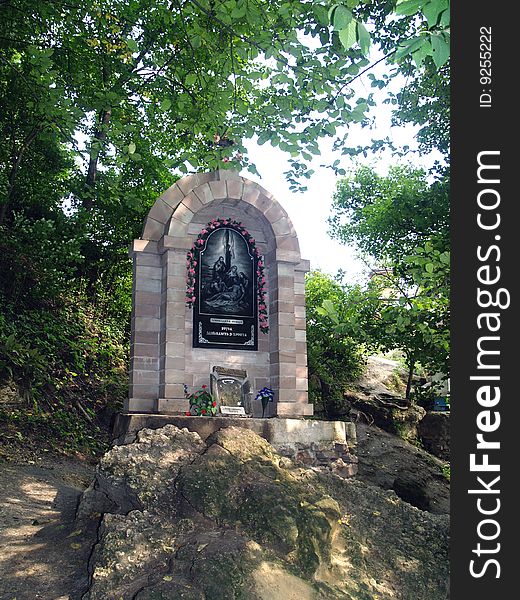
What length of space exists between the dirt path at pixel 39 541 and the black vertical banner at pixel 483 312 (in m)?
3.44

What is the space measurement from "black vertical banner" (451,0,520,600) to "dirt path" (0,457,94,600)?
344 centimetres

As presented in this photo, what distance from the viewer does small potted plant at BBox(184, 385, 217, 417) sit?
30.9 ft

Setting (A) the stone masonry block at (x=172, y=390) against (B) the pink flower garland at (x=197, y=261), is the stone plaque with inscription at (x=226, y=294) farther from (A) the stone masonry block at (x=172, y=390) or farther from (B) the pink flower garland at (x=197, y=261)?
(A) the stone masonry block at (x=172, y=390)

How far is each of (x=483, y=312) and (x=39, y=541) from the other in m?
5.02

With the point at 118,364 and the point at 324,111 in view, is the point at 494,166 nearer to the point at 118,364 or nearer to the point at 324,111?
the point at 324,111

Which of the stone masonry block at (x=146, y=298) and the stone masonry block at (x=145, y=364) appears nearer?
the stone masonry block at (x=145, y=364)

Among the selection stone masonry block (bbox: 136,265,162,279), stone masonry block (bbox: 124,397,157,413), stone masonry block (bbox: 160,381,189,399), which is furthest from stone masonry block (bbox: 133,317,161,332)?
stone masonry block (bbox: 124,397,157,413)

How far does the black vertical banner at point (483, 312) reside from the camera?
116 inches

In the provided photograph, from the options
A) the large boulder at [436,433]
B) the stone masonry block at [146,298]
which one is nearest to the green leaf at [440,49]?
the stone masonry block at [146,298]

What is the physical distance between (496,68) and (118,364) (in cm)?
1204

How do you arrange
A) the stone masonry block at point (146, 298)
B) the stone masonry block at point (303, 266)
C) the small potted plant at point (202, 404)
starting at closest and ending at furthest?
the small potted plant at point (202, 404)
the stone masonry block at point (146, 298)
the stone masonry block at point (303, 266)

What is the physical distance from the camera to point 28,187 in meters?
14.2

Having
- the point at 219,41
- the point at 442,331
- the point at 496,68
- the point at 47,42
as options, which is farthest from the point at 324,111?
the point at 47,42

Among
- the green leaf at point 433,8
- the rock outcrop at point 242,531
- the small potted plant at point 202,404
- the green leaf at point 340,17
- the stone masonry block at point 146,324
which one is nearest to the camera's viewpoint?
the green leaf at point 433,8
